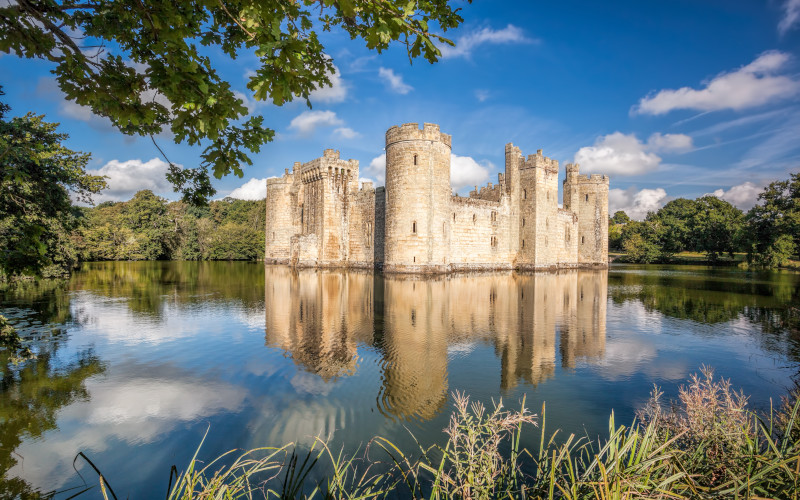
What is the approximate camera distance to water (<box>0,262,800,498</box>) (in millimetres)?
5023

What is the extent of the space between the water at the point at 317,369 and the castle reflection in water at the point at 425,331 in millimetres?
63

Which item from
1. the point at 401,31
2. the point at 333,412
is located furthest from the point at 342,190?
the point at 401,31

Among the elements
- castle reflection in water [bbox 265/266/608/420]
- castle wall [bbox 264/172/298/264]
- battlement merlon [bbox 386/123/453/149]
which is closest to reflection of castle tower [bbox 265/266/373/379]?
castle reflection in water [bbox 265/266/608/420]

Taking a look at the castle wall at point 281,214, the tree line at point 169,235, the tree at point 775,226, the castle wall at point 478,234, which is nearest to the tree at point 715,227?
the tree at point 775,226

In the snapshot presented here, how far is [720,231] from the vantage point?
54375 millimetres

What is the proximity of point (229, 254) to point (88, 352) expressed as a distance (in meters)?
50.6

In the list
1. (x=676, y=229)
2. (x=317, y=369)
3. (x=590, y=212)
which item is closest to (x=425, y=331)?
(x=317, y=369)

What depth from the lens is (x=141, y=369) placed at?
7570 millimetres

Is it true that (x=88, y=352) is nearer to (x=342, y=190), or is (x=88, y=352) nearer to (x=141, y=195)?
(x=342, y=190)

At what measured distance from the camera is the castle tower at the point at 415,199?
27656 millimetres

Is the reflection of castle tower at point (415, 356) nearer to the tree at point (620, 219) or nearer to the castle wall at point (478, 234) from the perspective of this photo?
the castle wall at point (478, 234)

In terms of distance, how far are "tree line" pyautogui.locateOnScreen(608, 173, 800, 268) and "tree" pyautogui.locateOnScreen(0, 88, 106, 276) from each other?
46479 millimetres

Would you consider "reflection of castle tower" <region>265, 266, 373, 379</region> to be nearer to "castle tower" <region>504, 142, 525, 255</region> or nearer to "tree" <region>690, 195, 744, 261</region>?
"castle tower" <region>504, 142, 525, 255</region>

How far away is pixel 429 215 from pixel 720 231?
4955 cm
